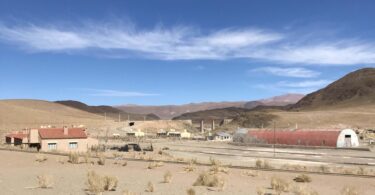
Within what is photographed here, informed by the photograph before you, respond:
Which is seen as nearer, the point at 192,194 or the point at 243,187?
the point at 192,194

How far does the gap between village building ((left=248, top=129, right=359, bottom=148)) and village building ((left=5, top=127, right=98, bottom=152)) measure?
102ft

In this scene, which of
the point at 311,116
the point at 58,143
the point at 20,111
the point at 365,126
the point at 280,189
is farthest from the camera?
the point at 20,111

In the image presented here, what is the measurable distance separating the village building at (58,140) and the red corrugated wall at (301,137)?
3125cm

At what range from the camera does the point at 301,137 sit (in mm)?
78500

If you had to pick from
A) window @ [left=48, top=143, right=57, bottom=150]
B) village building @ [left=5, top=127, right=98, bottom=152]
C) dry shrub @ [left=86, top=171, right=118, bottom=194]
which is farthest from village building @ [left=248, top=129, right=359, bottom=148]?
dry shrub @ [left=86, top=171, right=118, bottom=194]

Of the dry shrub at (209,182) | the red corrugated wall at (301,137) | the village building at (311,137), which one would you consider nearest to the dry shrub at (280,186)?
the dry shrub at (209,182)

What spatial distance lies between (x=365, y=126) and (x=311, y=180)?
110 metres

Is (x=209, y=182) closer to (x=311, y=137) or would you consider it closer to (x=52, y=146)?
(x=52, y=146)

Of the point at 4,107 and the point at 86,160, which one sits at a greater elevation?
the point at 4,107

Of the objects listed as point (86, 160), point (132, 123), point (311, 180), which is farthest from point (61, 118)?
point (311, 180)

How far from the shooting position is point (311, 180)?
28.3 meters

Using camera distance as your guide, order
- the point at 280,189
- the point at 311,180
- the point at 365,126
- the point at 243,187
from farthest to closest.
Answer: the point at 365,126, the point at 311,180, the point at 243,187, the point at 280,189

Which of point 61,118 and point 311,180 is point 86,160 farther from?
point 61,118

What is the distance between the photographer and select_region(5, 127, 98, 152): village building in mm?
65875
